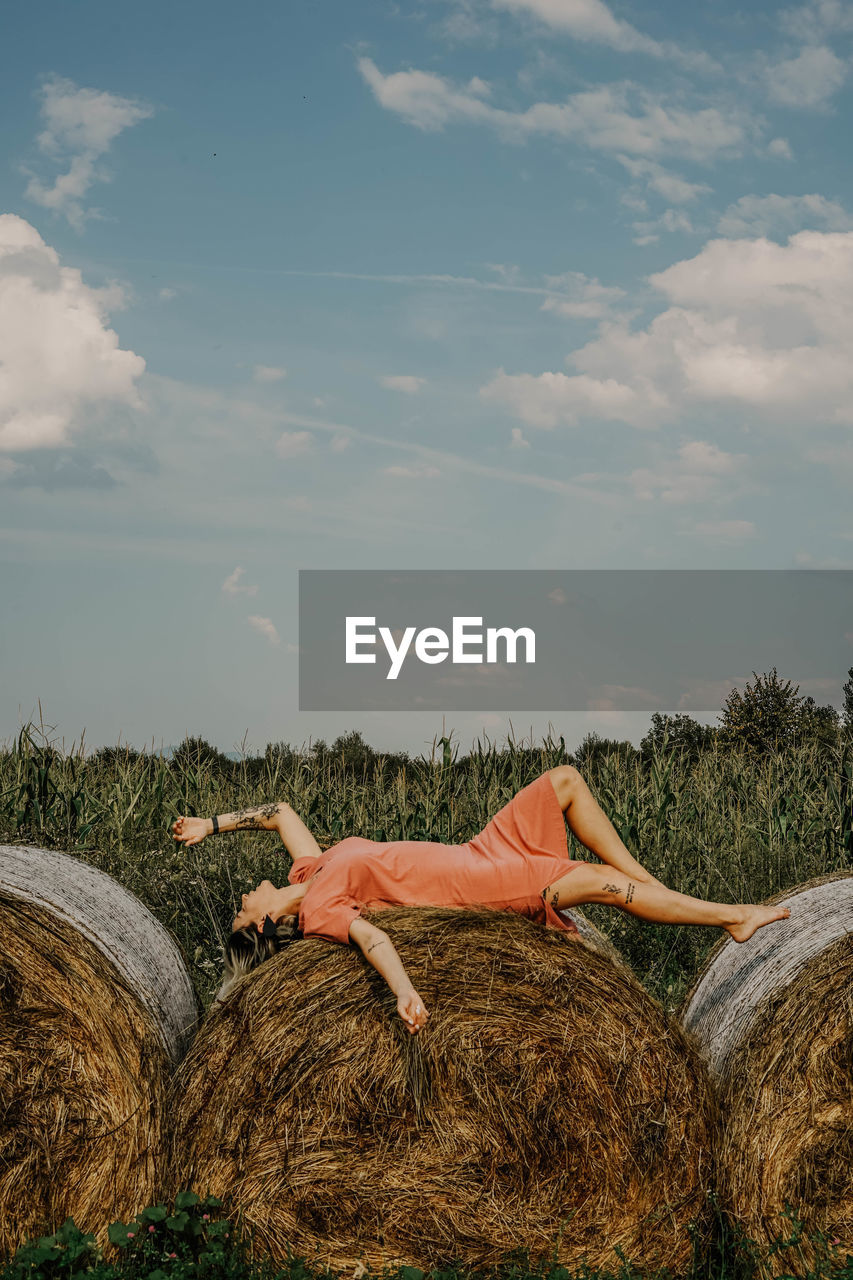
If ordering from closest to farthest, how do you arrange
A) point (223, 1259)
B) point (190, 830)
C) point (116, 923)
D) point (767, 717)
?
1. point (223, 1259)
2. point (116, 923)
3. point (190, 830)
4. point (767, 717)

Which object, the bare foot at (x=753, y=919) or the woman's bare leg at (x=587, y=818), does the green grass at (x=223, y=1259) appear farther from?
the woman's bare leg at (x=587, y=818)

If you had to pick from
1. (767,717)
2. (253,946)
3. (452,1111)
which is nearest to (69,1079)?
(253,946)

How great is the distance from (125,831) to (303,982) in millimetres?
5300

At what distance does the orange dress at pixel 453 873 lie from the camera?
433 cm

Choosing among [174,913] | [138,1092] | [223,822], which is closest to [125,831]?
[174,913]

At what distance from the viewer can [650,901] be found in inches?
173

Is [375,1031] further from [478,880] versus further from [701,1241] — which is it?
[701,1241]

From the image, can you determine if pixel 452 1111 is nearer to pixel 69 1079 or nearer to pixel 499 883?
pixel 499 883

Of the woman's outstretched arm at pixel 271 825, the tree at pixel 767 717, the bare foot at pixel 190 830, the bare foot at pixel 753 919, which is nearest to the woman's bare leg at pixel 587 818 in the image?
the bare foot at pixel 753 919

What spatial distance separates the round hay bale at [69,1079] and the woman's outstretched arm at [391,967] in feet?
3.21

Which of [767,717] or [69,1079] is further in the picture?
[767,717]

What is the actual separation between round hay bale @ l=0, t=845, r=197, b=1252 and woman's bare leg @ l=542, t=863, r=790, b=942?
1.78 metres

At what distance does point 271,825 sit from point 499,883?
1.27 metres

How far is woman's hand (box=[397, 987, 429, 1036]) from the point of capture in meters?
3.79
